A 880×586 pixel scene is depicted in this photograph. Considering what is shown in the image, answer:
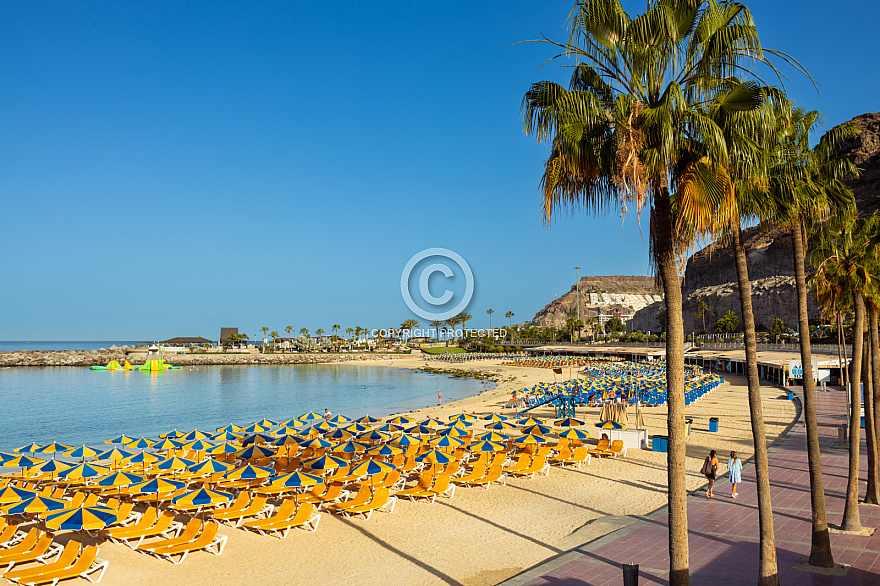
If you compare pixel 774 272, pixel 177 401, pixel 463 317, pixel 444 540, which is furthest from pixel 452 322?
pixel 444 540

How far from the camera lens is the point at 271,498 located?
14508 millimetres

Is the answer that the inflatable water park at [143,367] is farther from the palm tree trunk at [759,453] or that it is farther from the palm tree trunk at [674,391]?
the palm tree trunk at [674,391]

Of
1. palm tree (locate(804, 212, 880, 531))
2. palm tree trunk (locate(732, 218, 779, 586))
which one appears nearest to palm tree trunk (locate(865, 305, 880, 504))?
palm tree (locate(804, 212, 880, 531))

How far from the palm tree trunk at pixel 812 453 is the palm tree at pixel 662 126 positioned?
3791 millimetres

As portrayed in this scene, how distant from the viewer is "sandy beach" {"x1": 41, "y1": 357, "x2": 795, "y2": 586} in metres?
9.74

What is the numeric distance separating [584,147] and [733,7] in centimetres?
180

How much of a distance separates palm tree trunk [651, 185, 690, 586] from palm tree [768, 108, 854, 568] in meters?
3.13

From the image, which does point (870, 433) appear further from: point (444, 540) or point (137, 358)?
point (137, 358)

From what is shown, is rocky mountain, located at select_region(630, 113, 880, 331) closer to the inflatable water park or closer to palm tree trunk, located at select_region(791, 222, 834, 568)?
the inflatable water park

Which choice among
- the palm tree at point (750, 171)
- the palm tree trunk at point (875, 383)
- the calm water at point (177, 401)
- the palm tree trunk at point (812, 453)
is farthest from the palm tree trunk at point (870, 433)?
the calm water at point (177, 401)

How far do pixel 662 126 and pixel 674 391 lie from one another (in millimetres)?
2404

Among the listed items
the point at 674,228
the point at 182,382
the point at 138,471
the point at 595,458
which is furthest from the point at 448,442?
the point at 182,382

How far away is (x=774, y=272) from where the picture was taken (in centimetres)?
12294

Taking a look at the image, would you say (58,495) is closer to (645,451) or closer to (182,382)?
(645,451)
